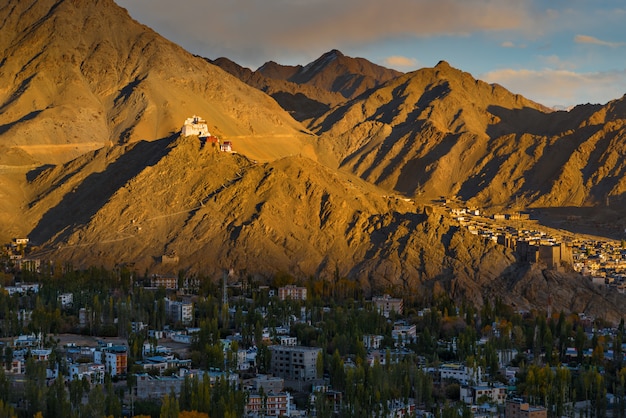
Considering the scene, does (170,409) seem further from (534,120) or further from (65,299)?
(534,120)

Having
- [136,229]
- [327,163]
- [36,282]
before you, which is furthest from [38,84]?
[36,282]

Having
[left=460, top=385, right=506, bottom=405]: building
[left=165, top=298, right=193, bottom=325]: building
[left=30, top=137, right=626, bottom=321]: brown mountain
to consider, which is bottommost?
[left=460, top=385, right=506, bottom=405]: building

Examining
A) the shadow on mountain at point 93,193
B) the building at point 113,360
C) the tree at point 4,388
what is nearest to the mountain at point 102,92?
the shadow on mountain at point 93,193

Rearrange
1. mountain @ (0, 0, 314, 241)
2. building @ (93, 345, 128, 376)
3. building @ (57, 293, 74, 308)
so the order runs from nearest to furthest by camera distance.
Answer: building @ (93, 345, 128, 376) < building @ (57, 293, 74, 308) < mountain @ (0, 0, 314, 241)

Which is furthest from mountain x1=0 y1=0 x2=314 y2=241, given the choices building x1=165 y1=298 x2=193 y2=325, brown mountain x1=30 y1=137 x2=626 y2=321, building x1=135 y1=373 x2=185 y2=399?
building x1=135 y1=373 x2=185 y2=399

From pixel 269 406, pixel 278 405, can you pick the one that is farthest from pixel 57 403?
pixel 278 405

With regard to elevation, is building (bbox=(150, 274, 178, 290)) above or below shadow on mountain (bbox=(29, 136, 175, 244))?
below

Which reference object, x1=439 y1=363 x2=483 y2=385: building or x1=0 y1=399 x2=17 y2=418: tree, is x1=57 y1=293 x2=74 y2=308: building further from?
x1=0 y1=399 x2=17 y2=418: tree

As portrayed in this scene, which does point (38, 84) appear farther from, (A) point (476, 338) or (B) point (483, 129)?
(A) point (476, 338)
